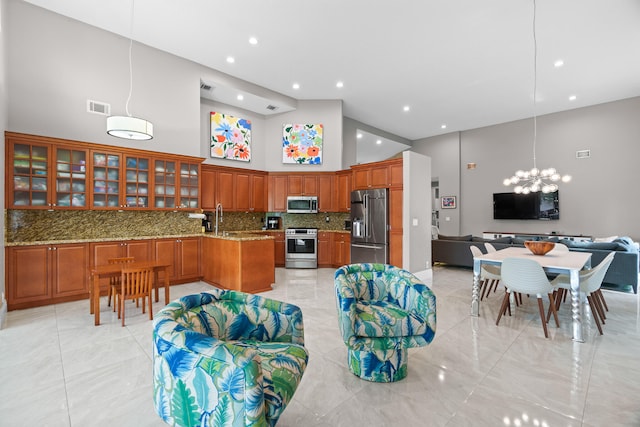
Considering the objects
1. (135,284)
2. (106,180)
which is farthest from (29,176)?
(135,284)

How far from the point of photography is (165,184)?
5.39m

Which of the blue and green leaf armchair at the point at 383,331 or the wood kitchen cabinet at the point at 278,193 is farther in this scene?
the wood kitchen cabinet at the point at 278,193

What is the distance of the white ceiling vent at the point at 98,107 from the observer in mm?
4633

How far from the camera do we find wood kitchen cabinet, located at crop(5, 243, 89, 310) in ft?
12.9

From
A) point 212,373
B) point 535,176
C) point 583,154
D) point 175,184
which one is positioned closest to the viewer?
point 212,373

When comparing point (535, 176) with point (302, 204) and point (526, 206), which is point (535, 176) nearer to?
point (526, 206)

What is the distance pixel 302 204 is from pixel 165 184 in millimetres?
3152

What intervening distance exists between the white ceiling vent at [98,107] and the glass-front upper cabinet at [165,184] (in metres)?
1.02

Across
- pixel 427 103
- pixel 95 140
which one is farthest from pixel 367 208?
pixel 95 140

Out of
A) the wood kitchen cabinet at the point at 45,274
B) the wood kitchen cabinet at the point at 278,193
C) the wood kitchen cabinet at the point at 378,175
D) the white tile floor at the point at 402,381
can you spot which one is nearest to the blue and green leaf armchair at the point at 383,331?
the white tile floor at the point at 402,381

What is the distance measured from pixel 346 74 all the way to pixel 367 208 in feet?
9.36

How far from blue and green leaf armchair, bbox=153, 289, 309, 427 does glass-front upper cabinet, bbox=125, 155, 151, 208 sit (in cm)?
408

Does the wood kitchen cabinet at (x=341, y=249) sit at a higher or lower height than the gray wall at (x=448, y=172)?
lower

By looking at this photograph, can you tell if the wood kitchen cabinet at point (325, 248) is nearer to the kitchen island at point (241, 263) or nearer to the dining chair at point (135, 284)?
the kitchen island at point (241, 263)
